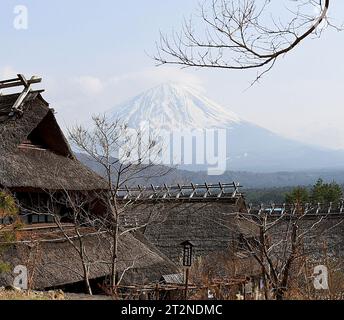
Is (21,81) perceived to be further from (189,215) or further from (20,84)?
(189,215)

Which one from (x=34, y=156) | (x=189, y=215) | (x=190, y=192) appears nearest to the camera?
(x=34, y=156)

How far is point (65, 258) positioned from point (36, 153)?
288cm

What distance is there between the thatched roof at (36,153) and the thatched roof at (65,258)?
123cm

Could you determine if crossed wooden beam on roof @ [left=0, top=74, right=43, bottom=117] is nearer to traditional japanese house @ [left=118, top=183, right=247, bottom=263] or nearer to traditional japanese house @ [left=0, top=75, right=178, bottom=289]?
traditional japanese house @ [left=0, top=75, right=178, bottom=289]

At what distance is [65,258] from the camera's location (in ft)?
41.1

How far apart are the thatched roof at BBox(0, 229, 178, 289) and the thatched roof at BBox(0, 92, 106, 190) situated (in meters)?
1.23

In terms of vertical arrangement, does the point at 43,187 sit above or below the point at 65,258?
above

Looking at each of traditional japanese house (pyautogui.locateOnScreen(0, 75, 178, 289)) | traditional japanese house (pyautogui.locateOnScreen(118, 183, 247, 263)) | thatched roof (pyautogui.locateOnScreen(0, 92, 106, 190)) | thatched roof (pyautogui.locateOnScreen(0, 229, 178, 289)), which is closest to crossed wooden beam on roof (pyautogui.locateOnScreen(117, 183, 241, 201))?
traditional japanese house (pyautogui.locateOnScreen(118, 183, 247, 263))

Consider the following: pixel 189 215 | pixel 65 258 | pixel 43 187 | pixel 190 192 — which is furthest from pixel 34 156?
pixel 190 192

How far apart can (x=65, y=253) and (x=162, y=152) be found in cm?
333

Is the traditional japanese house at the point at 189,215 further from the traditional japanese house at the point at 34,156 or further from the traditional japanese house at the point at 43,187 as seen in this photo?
the traditional japanese house at the point at 34,156

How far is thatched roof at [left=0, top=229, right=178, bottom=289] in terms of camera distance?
11.3 m

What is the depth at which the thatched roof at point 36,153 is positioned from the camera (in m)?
12.5
